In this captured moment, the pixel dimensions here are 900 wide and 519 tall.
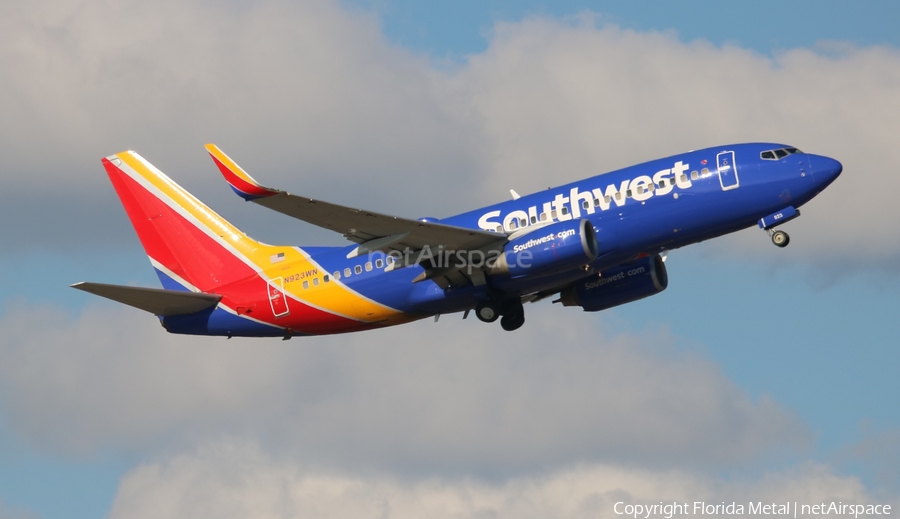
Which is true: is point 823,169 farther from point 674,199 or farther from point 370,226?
point 370,226

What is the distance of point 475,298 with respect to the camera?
47250 mm

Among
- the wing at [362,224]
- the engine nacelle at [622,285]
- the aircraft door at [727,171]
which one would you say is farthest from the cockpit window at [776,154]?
the wing at [362,224]

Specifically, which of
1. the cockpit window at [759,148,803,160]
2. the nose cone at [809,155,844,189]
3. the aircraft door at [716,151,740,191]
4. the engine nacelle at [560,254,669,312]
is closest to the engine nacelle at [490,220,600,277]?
the aircraft door at [716,151,740,191]

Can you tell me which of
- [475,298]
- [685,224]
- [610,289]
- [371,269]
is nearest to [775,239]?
[685,224]

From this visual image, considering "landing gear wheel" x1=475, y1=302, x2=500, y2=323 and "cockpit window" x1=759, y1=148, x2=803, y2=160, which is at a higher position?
"cockpit window" x1=759, y1=148, x2=803, y2=160

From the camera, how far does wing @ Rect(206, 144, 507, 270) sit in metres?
39.6

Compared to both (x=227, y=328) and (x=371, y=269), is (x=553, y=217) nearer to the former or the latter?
(x=371, y=269)

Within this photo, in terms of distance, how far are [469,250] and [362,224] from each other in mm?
4563

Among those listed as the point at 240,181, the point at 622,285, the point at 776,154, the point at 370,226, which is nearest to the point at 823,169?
the point at 776,154

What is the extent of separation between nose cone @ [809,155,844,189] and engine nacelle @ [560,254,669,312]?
754 cm

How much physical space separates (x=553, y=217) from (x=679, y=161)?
473 centimetres

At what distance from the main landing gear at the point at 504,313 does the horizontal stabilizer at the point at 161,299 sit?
34.5ft

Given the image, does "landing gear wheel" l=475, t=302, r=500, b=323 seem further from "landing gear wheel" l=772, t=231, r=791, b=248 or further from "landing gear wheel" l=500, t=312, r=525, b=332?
"landing gear wheel" l=772, t=231, r=791, b=248

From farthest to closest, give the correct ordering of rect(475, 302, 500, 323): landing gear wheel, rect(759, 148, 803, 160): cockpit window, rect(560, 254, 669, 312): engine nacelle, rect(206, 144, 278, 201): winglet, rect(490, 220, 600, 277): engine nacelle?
rect(560, 254, 669, 312): engine nacelle < rect(475, 302, 500, 323): landing gear wheel < rect(759, 148, 803, 160): cockpit window < rect(490, 220, 600, 277): engine nacelle < rect(206, 144, 278, 201): winglet
